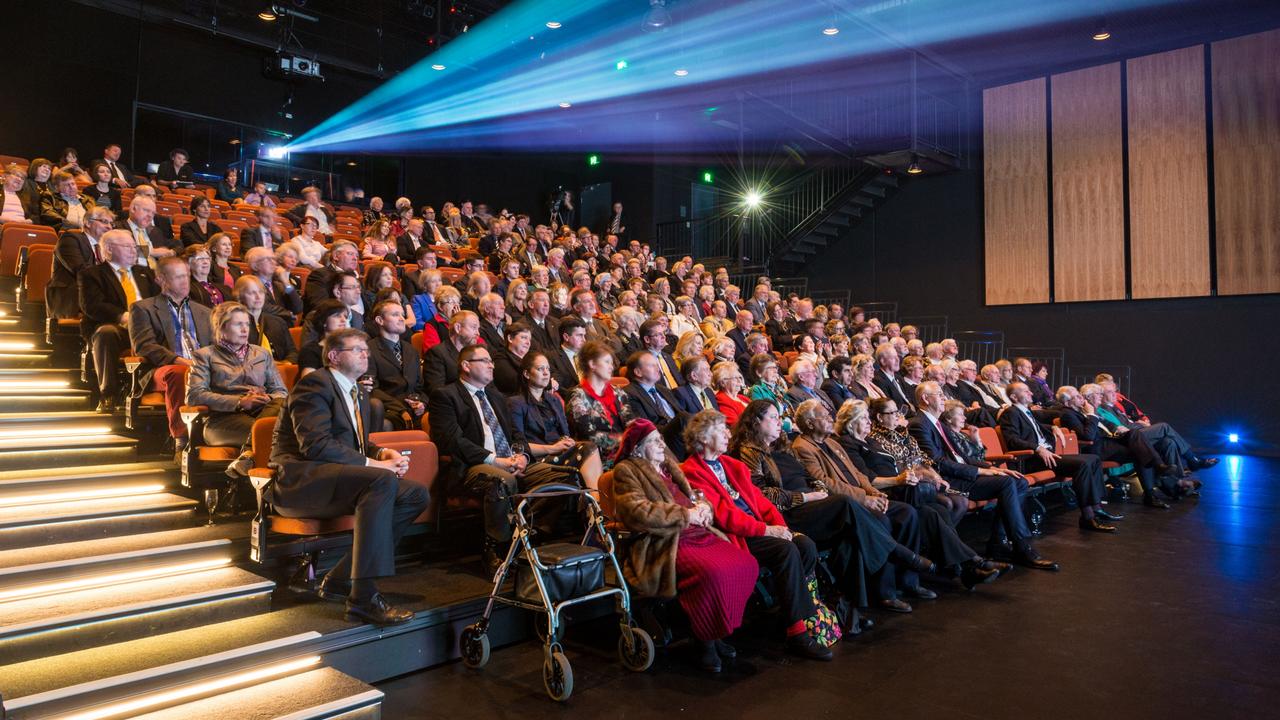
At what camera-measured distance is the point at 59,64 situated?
32.5 feet

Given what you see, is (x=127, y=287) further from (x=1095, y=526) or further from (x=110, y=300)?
(x=1095, y=526)

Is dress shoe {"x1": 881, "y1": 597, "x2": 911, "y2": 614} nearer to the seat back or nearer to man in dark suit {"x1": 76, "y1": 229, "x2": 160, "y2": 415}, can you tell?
man in dark suit {"x1": 76, "y1": 229, "x2": 160, "y2": 415}

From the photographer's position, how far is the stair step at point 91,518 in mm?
2893

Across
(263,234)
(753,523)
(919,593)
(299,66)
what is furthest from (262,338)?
(299,66)

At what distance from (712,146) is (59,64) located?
957 cm

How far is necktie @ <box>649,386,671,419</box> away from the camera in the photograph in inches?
180

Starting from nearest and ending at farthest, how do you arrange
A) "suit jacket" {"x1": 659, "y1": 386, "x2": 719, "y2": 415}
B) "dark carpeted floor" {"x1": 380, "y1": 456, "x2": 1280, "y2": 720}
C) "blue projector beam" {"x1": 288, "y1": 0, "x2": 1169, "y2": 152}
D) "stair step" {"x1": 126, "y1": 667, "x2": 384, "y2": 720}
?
1. "stair step" {"x1": 126, "y1": 667, "x2": 384, "y2": 720}
2. "dark carpeted floor" {"x1": 380, "y1": 456, "x2": 1280, "y2": 720}
3. "suit jacket" {"x1": 659, "y1": 386, "x2": 719, "y2": 415}
4. "blue projector beam" {"x1": 288, "y1": 0, "x2": 1169, "y2": 152}

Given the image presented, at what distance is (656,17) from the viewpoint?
9492 mm

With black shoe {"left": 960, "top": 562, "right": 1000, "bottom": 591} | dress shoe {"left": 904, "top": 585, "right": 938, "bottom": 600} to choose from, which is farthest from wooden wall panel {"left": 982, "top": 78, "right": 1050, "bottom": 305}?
dress shoe {"left": 904, "top": 585, "right": 938, "bottom": 600}

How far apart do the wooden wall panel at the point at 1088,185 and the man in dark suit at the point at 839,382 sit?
602cm

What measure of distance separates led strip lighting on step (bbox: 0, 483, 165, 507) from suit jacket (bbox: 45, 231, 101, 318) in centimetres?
169

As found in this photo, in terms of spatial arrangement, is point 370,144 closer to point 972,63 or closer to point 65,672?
point 972,63

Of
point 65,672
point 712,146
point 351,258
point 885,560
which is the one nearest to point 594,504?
point 885,560

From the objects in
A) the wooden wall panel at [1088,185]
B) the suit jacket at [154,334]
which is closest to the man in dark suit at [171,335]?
the suit jacket at [154,334]
